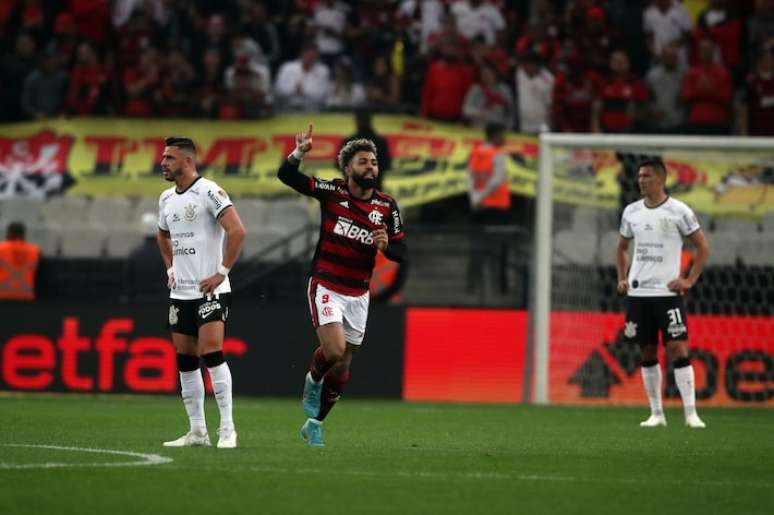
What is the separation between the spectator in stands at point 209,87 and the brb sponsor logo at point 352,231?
10931 millimetres

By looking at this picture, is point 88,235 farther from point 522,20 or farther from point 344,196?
point 344,196

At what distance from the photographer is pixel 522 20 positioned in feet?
79.1

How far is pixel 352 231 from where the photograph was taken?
37.3 ft

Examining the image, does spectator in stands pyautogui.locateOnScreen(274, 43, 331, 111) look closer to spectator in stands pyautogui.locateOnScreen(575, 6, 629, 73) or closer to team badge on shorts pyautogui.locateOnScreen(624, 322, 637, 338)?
spectator in stands pyautogui.locateOnScreen(575, 6, 629, 73)

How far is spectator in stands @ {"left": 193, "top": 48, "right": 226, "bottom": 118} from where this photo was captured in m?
22.0

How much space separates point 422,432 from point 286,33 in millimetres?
11824

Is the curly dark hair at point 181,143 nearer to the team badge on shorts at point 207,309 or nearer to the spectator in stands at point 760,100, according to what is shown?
the team badge on shorts at point 207,309

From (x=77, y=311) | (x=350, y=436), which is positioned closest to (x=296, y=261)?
(x=77, y=311)

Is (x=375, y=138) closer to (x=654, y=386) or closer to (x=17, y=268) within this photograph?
(x=17, y=268)

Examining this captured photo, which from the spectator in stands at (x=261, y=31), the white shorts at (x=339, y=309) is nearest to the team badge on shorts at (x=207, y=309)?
the white shorts at (x=339, y=309)

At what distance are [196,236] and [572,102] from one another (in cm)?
1117

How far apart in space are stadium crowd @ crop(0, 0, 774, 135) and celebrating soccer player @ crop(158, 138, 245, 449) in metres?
10.4

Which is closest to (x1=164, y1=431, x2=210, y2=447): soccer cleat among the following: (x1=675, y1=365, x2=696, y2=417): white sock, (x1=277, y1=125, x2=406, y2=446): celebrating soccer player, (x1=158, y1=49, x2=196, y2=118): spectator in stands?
(x1=277, y1=125, x2=406, y2=446): celebrating soccer player

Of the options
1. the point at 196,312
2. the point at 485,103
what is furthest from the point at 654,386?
the point at 485,103
